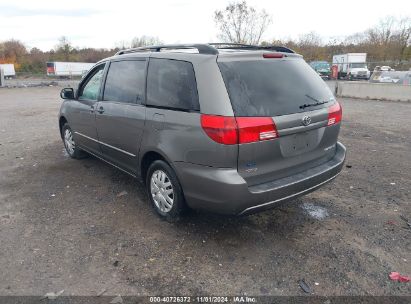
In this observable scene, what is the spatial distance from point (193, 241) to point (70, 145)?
3680 mm

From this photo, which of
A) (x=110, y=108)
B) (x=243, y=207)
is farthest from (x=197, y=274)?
(x=110, y=108)

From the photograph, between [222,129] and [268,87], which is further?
[268,87]

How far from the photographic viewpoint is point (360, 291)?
2.63 m

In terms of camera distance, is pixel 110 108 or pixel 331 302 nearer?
pixel 331 302

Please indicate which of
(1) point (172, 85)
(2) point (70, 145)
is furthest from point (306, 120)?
(2) point (70, 145)

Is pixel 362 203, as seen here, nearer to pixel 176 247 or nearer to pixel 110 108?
pixel 176 247

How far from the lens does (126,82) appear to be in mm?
Answer: 4051

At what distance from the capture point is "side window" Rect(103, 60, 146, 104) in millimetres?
3799

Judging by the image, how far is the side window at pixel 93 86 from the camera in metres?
4.68

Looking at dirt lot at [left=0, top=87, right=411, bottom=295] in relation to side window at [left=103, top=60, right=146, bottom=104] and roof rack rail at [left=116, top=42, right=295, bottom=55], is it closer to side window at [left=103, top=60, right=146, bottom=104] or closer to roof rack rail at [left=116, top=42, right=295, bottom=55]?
side window at [left=103, top=60, right=146, bottom=104]

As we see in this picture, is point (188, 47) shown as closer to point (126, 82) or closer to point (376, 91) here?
point (126, 82)

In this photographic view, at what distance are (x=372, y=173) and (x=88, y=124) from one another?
4474 millimetres

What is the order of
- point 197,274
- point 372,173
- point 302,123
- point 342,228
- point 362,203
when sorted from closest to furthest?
point 197,274 → point 302,123 → point 342,228 → point 362,203 → point 372,173

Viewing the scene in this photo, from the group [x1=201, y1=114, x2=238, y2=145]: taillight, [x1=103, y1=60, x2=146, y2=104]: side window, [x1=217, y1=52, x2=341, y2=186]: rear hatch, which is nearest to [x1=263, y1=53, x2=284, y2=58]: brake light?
[x1=217, y1=52, x2=341, y2=186]: rear hatch
